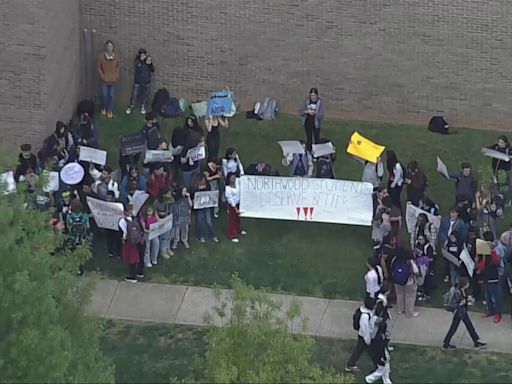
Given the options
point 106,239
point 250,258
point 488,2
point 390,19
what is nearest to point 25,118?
point 106,239

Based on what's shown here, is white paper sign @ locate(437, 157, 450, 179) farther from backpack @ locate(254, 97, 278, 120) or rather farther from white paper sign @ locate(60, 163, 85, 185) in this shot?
white paper sign @ locate(60, 163, 85, 185)

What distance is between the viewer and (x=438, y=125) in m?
26.9

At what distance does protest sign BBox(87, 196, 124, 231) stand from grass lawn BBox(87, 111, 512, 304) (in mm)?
666

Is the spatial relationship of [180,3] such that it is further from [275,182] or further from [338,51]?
[275,182]

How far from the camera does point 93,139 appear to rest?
24.9m

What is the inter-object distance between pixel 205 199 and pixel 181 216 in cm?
48

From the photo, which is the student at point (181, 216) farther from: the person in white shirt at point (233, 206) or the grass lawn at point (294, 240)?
the person in white shirt at point (233, 206)

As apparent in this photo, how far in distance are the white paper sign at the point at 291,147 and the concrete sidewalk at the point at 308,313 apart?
9.41 ft

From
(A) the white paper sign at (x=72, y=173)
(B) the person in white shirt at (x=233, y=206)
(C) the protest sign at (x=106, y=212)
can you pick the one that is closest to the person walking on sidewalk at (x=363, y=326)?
(B) the person in white shirt at (x=233, y=206)

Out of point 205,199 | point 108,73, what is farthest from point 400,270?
point 108,73

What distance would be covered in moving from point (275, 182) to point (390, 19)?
4.49m

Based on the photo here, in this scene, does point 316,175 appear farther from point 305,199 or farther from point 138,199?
point 138,199

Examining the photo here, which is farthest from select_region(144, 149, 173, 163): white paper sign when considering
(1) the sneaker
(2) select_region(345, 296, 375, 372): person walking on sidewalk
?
(1) the sneaker

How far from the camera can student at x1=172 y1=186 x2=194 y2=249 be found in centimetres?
2336
